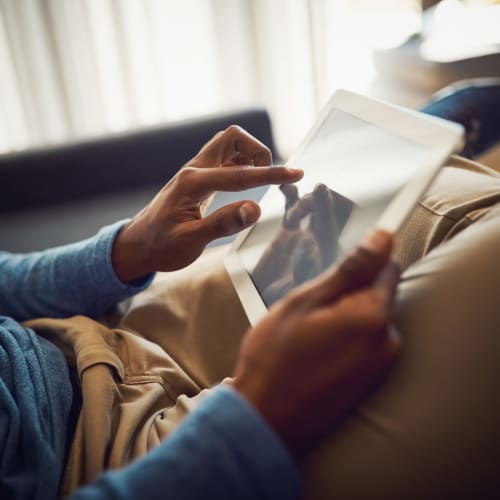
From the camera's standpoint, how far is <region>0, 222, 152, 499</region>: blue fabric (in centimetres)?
45

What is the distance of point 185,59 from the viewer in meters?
1.81

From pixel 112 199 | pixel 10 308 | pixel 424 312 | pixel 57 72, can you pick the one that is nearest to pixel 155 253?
pixel 10 308

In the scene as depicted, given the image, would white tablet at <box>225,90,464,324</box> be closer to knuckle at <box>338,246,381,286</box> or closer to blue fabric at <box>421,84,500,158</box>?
knuckle at <box>338,246,381,286</box>

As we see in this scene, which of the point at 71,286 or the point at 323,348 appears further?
the point at 71,286

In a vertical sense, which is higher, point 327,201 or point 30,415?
point 327,201

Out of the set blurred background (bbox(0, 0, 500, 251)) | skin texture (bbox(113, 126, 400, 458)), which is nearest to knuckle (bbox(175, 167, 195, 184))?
skin texture (bbox(113, 126, 400, 458))

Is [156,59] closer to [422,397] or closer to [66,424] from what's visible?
[66,424]

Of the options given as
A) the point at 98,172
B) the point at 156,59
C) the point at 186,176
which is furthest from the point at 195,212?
the point at 156,59

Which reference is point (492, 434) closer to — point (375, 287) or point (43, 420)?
point (375, 287)

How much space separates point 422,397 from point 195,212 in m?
0.38

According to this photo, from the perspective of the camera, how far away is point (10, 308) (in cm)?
68

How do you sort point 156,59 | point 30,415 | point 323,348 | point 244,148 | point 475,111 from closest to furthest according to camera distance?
point 323,348 < point 30,415 < point 244,148 < point 475,111 < point 156,59

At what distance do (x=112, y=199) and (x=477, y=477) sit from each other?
1047 millimetres

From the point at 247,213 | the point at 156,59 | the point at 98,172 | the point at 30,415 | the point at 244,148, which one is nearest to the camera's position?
the point at 30,415
